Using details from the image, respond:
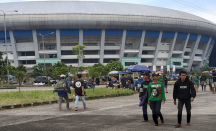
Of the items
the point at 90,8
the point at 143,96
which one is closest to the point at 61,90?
the point at 143,96

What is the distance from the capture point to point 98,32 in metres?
64.4

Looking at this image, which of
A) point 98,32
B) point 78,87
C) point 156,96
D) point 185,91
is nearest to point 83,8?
point 98,32

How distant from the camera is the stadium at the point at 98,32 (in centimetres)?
6038

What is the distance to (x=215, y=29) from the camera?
74875 mm

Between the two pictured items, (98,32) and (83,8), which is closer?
(83,8)

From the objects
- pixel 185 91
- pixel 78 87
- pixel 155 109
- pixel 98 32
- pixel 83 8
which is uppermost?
pixel 83 8

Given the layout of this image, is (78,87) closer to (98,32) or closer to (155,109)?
(155,109)

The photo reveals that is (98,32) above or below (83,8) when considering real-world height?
below

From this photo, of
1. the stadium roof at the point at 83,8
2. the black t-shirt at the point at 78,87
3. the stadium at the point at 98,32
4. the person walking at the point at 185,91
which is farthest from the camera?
the stadium roof at the point at 83,8

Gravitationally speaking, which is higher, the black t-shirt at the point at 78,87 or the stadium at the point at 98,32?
the stadium at the point at 98,32

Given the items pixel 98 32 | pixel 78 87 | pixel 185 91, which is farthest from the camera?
pixel 98 32

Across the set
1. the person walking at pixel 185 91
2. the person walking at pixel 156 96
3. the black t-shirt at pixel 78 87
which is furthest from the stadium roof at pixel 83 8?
the person walking at pixel 185 91

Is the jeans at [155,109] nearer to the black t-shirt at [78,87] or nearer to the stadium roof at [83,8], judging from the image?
the black t-shirt at [78,87]

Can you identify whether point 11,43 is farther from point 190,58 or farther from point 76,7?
point 190,58
